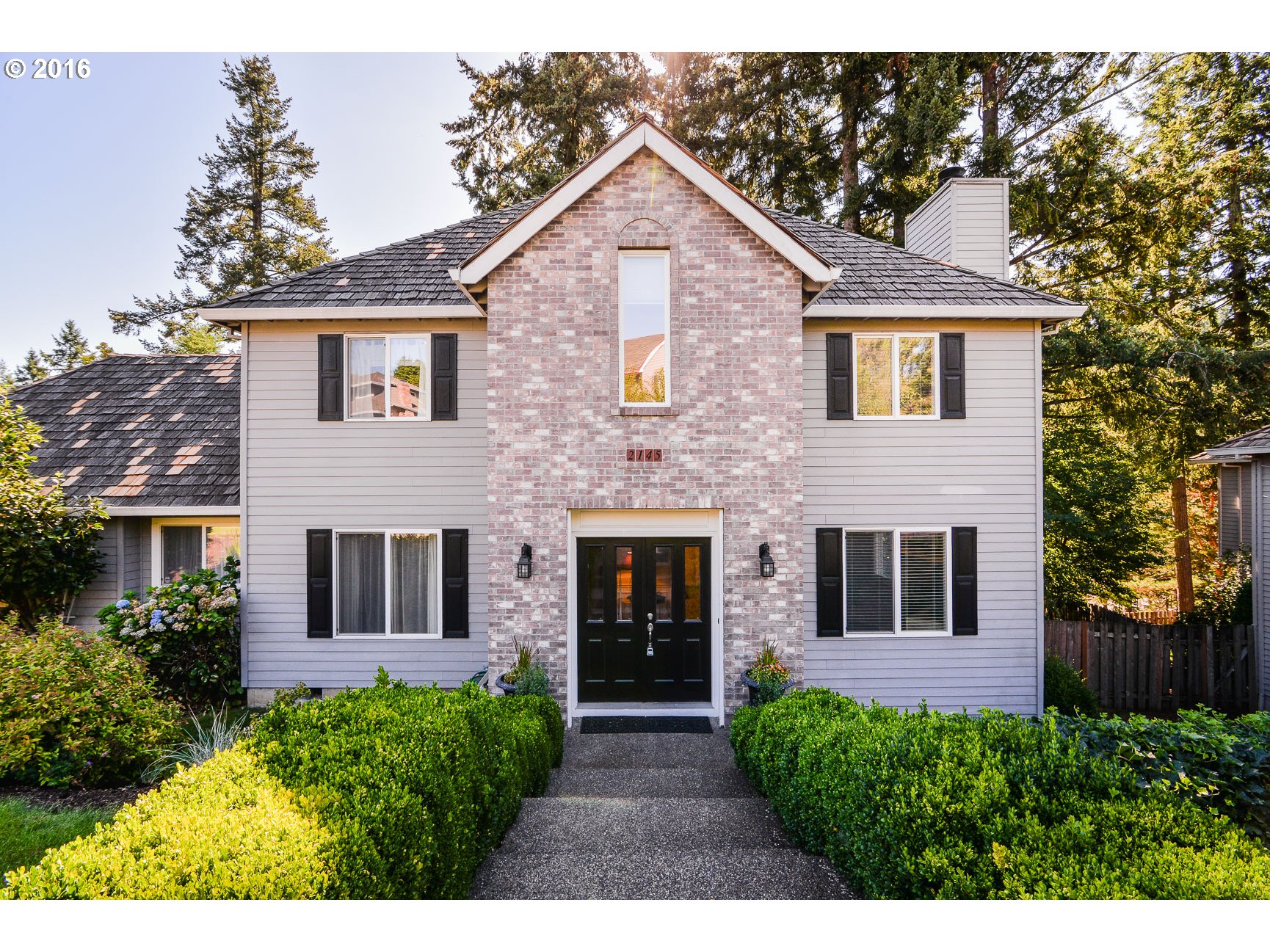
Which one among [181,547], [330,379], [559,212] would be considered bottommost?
[181,547]

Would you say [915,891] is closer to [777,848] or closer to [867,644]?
[777,848]

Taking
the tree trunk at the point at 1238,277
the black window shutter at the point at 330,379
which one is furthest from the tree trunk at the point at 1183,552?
the black window shutter at the point at 330,379

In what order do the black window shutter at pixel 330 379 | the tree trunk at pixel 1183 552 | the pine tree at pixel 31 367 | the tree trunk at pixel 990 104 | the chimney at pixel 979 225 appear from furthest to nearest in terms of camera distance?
the pine tree at pixel 31 367 → the tree trunk at pixel 1183 552 → the tree trunk at pixel 990 104 → the chimney at pixel 979 225 → the black window shutter at pixel 330 379

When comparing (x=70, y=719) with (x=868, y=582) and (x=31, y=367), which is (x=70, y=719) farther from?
(x=31, y=367)

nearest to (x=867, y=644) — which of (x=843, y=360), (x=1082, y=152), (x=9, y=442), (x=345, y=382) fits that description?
(x=843, y=360)

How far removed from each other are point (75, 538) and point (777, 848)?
37.2 ft

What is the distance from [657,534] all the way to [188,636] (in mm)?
7292

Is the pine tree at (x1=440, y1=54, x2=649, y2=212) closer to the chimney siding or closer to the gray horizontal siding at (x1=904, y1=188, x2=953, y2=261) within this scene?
the gray horizontal siding at (x1=904, y1=188, x2=953, y2=261)

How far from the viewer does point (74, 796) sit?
5.83 m

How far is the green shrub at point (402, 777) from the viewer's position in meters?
3.21

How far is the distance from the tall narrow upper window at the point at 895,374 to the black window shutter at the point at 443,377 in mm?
6316

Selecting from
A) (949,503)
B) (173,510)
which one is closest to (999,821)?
(949,503)

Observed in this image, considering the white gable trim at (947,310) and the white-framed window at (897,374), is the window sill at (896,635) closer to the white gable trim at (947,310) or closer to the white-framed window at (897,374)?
the white-framed window at (897,374)

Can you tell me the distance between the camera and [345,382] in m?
9.18
